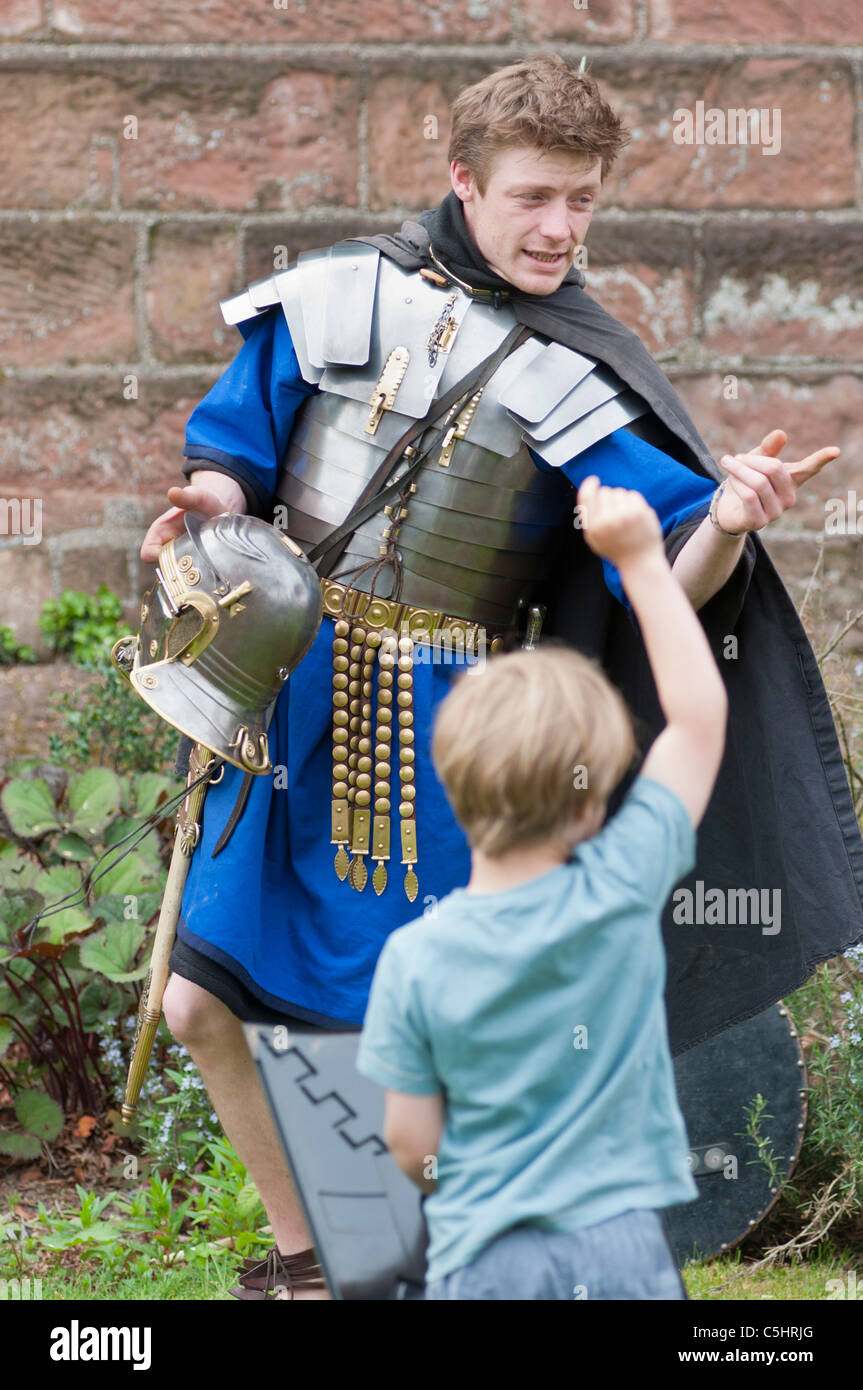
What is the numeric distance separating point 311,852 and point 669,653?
108 cm

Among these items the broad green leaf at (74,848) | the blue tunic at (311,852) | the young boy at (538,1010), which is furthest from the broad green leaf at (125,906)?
the young boy at (538,1010)

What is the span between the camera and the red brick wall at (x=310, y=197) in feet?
14.8

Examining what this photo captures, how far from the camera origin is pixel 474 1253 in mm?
1632

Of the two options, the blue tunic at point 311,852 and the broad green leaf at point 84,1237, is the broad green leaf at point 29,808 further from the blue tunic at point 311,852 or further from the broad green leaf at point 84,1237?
the blue tunic at point 311,852

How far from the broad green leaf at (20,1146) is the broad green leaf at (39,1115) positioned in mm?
19

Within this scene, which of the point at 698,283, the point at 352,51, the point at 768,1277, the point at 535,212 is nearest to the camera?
the point at 535,212

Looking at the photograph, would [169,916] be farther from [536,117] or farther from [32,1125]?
[536,117]

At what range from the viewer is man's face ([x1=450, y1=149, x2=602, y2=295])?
2480 millimetres

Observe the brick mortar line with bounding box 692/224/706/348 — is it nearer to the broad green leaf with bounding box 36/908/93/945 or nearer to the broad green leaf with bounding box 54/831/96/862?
the broad green leaf with bounding box 54/831/96/862

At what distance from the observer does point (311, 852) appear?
2.65 meters

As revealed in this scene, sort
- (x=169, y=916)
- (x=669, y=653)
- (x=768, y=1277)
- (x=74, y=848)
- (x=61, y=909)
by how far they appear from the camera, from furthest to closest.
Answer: (x=74, y=848)
(x=61, y=909)
(x=768, y=1277)
(x=169, y=916)
(x=669, y=653)

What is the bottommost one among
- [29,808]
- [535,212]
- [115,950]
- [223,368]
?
[115,950]

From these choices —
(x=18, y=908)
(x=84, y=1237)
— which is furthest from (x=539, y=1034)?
(x=18, y=908)
